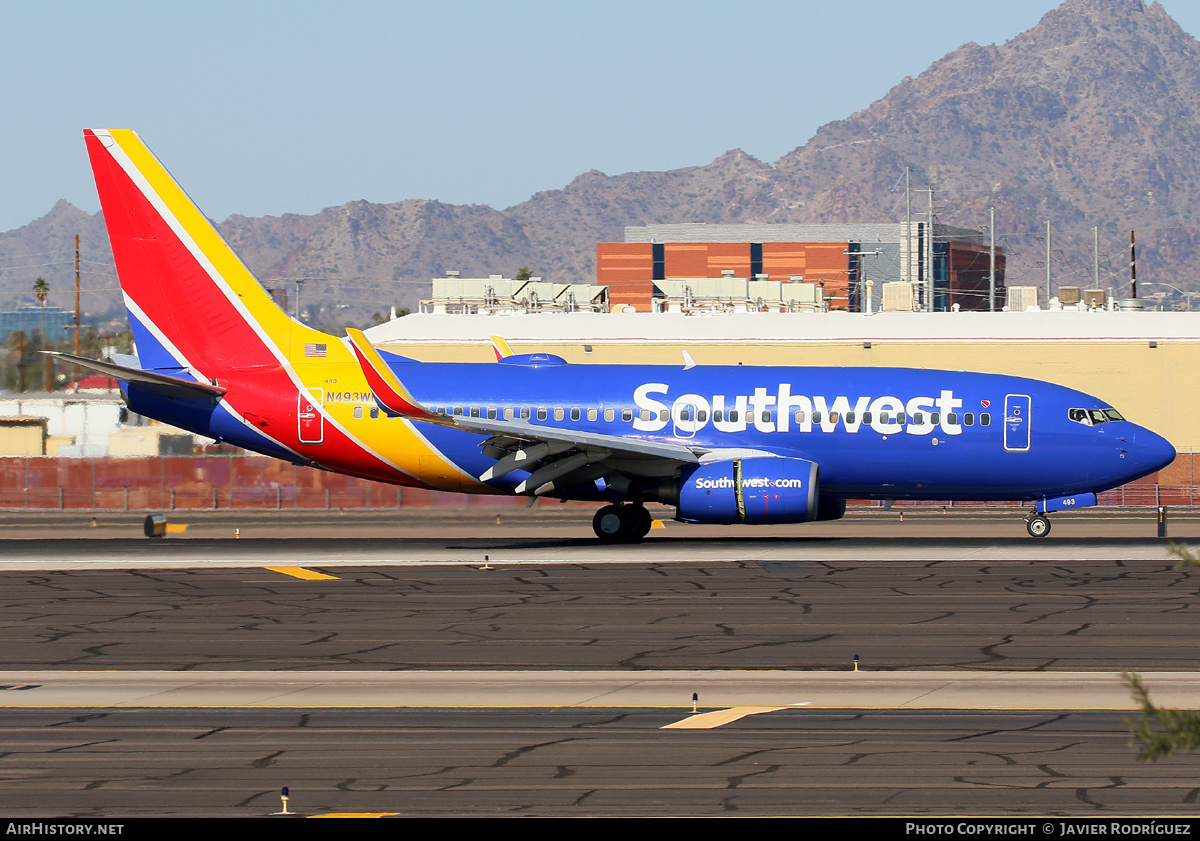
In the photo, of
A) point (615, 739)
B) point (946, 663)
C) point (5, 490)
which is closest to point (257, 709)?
point (615, 739)

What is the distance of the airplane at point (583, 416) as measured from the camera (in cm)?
3528

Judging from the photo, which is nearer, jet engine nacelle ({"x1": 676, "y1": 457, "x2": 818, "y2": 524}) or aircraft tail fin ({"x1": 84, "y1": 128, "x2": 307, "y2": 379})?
jet engine nacelle ({"x1": 676, "y1": 457, "x2": 818, "y2": 524})

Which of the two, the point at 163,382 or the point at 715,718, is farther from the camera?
the point at 163,382

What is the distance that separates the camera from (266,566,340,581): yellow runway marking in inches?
1187

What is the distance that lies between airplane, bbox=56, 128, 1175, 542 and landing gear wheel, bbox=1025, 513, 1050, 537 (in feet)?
0.18

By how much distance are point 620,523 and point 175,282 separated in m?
13.5

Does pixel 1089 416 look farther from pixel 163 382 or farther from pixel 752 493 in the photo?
pixel 163 382

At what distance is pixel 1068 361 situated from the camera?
64.3 meters

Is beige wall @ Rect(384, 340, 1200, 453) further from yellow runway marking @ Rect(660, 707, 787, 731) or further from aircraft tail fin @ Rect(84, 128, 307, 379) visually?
yellow runway marking @ Rect(660, 707, 787, 731)

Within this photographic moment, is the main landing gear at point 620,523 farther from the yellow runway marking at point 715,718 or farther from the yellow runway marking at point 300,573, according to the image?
the yellow runway marking at point 715,718

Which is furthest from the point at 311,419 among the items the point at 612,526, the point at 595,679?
the point at 595,679

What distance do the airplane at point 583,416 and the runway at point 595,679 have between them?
6.57 feet

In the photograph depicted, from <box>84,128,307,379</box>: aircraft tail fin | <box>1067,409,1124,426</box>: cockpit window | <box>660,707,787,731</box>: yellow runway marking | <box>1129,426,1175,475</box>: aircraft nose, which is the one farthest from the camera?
<box>84,128,307,379</box>: aircraft tail fin

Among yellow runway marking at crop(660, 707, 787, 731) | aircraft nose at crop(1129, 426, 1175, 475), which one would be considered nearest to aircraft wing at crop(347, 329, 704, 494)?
aircraft nose at crop(1129, 426, 1175, 475)
